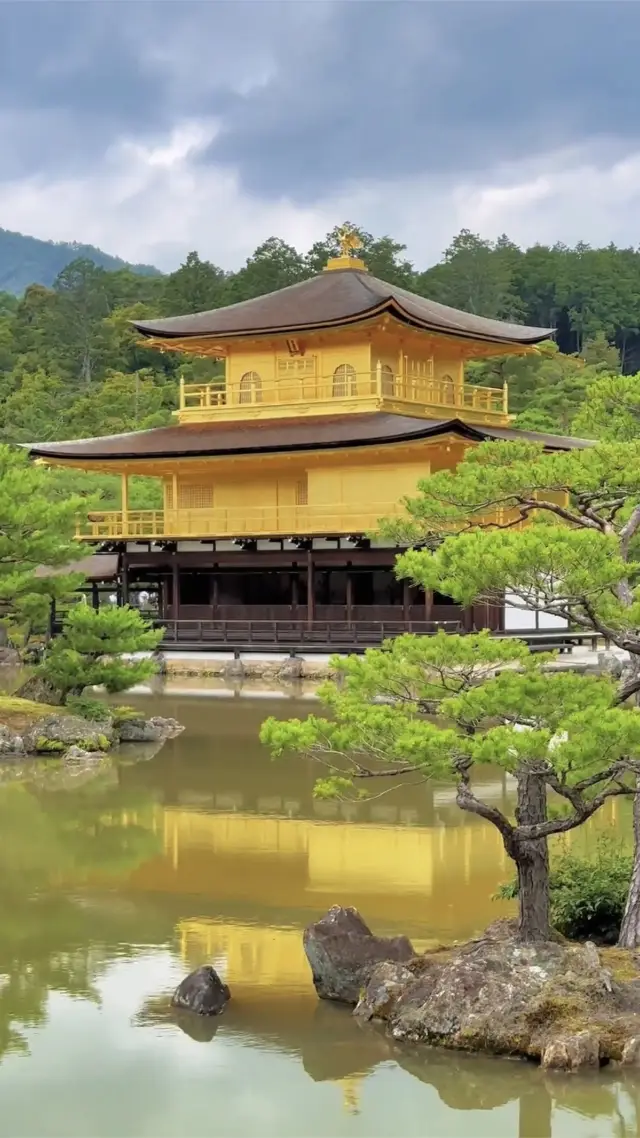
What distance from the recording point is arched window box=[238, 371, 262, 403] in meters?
34.3

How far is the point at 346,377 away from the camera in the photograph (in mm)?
33062

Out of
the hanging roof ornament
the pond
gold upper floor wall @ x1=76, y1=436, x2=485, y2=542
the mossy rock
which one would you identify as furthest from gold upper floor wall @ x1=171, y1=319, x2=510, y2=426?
the pond

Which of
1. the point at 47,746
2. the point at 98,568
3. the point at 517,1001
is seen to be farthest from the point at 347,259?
the point at 517,1001

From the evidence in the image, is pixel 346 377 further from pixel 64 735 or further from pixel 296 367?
pixel 64 735

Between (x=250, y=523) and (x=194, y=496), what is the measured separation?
326 cm

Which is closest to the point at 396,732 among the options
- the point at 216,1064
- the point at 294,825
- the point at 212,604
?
the point at 216,1064

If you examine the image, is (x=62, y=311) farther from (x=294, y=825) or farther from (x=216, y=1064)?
(x=216, y=1064)

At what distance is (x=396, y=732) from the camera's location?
8.02 m

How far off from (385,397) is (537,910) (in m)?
24.4

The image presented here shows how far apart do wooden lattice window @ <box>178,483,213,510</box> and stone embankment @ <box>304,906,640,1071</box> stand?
25.9m

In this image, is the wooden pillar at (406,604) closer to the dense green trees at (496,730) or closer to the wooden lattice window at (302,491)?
the wooden lattice window at (302,491)

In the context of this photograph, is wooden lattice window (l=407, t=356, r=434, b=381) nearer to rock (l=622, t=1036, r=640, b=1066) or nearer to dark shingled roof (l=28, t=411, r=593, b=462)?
dark shingled roof (l=28, t=411, r=593, b=462)

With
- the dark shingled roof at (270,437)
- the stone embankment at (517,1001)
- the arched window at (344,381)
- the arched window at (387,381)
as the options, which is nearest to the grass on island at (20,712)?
the stone embankment at (517,1001)

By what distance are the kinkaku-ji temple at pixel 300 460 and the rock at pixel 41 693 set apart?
33.0 feet
